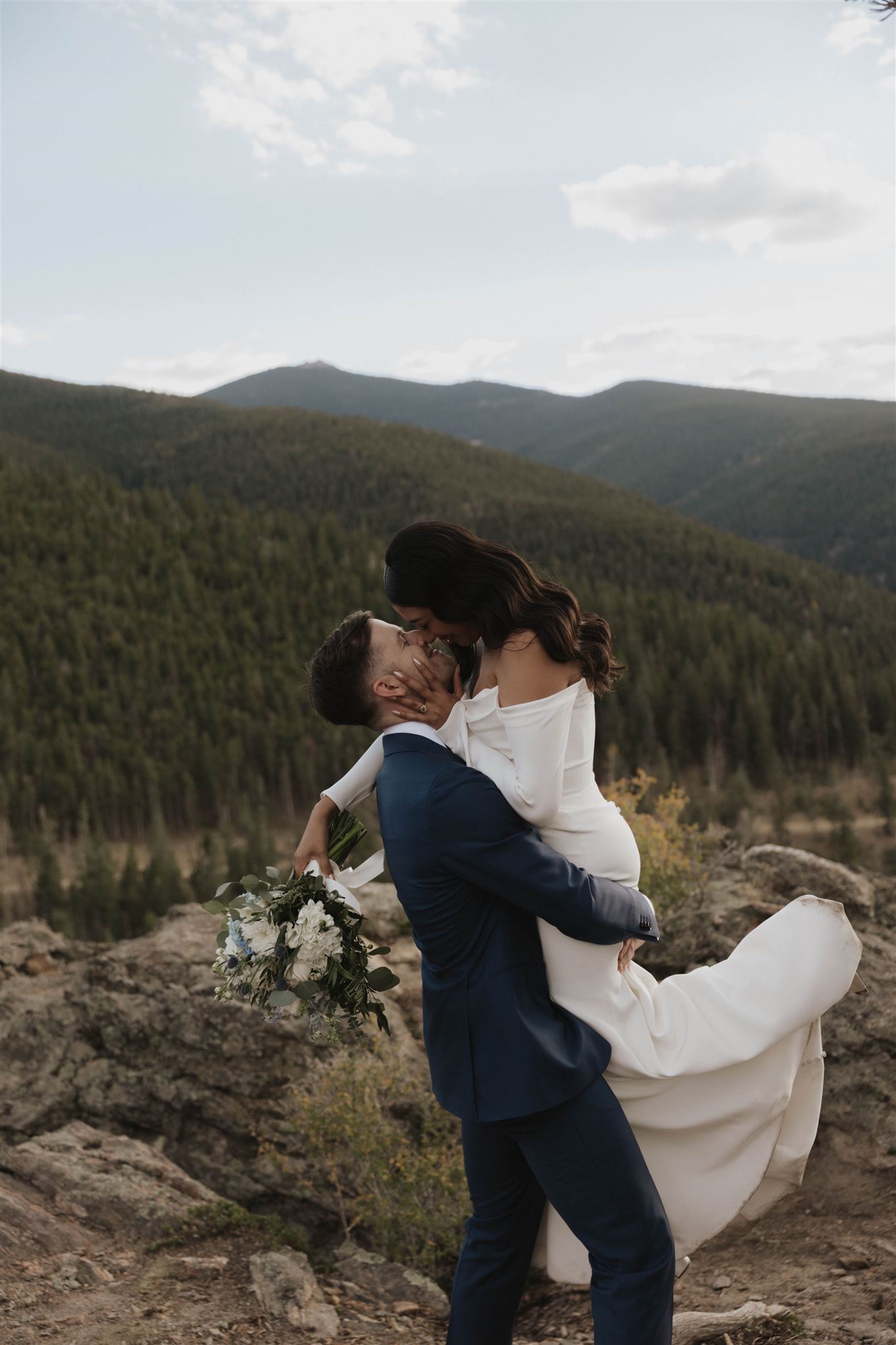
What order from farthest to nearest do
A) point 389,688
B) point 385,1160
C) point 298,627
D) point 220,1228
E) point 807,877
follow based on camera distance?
1. point 298,627
2. point 807,877
3. point 385,1160
4. point 220,1228
5. point 389,688

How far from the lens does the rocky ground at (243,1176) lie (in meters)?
5.06

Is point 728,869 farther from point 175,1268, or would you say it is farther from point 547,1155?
point 547,1155

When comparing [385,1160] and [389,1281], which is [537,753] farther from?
[385,1160]

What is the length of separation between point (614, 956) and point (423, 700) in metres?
1.05

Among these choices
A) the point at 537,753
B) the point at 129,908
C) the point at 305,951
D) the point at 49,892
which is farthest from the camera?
the point at 49,892

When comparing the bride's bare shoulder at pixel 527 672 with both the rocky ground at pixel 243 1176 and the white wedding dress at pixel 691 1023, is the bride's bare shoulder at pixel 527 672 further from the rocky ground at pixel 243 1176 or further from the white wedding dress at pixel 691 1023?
the rocky ground at pixel 243 1176

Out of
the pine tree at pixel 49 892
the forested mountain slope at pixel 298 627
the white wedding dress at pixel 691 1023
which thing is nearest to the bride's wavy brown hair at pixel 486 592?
the white wedding dress at pixel 691 1023

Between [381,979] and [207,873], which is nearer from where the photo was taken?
[381,979]

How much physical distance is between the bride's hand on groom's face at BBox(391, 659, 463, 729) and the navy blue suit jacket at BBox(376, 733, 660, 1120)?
0.37ft

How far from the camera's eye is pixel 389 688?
3391mm

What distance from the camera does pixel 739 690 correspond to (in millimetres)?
83500

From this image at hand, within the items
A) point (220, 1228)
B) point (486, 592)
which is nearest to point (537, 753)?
point (486, 592)

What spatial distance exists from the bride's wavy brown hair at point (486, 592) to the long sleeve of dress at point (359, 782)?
614mm

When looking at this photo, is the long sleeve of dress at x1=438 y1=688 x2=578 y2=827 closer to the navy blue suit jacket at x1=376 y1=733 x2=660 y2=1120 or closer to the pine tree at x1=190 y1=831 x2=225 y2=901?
the navy blue suit jacket at x1=376 y1=733 x2=660 y2=1120
